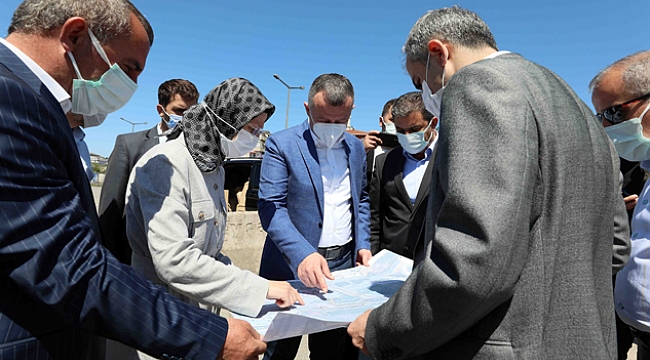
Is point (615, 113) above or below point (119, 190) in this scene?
Result: above

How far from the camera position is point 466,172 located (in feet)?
3.24

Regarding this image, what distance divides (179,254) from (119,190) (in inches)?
54.2

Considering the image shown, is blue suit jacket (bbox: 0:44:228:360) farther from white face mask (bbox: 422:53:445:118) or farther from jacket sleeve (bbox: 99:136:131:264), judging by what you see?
jacket sleeve (bbox: 99:136:131:264)

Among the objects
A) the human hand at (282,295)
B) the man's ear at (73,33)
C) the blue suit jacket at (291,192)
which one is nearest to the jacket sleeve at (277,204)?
the blue suit jacket at (291,192)

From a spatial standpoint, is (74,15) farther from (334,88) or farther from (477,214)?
(334,88)

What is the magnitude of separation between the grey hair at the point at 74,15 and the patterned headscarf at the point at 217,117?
52 centimetres

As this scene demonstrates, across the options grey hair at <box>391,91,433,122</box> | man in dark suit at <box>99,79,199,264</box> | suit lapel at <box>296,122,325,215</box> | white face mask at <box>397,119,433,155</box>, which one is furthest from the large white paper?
grey hair at <box>391,91,433,122</box>

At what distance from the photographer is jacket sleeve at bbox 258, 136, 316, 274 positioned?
2.20m

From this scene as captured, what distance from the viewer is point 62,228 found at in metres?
1.05

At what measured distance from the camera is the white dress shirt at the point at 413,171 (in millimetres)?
3156

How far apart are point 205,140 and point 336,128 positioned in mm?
1084

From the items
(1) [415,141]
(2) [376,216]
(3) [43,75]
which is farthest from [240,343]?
(1) [415,141]

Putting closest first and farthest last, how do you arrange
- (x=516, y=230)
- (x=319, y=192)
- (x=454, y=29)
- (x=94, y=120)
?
(x=516, y=230), (x=454, y=29), (x=94, y=120), (x=319, y=192)

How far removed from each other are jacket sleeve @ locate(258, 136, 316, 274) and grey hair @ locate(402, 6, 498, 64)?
1.21m
